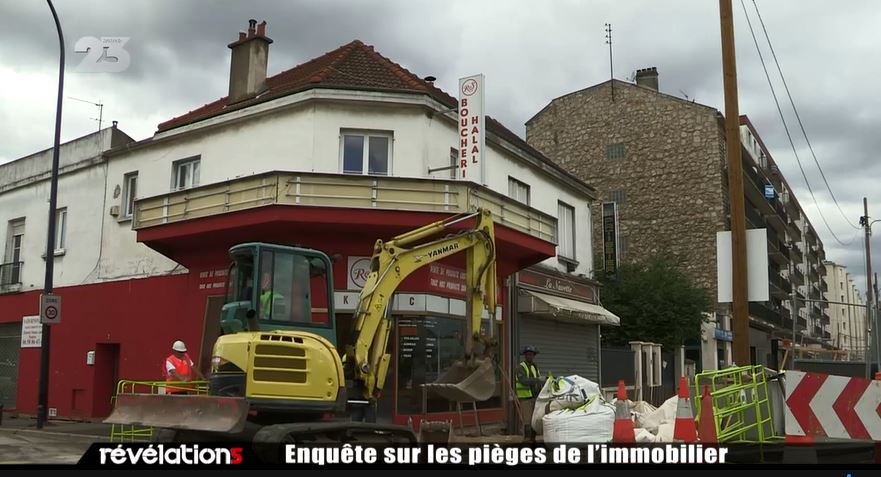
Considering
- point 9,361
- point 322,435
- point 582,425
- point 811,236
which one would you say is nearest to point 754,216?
point 811,236

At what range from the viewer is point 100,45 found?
58.1 feet

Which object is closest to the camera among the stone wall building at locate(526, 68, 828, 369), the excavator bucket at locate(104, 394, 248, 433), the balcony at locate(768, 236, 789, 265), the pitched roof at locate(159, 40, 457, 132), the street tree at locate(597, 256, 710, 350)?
the excavator bucket at locate(104, 394, 248, 433)

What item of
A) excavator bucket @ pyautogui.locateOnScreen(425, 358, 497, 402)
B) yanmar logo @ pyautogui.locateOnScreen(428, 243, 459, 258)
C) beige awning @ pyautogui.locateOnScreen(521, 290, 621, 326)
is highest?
yanmar logo @ pyautogui.locateOnScreen(428, 243, 459, 258)

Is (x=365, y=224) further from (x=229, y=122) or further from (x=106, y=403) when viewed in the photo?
(x=106, y=403)

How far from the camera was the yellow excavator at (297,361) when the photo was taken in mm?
8117

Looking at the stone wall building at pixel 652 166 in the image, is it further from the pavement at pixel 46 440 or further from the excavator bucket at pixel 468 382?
the excavator bucket at pixel 468 382

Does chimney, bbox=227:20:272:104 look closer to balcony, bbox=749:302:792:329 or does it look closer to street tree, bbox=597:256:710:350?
street tree, bbox=597:256:710:350

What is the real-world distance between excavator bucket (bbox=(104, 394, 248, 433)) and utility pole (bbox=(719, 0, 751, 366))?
6.66 m

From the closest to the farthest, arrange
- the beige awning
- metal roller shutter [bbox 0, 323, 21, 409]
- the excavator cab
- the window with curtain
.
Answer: the excavator cab → the beige awning → metal roller shutter [bbox 0, 323, 21, 409] → the window with curtain

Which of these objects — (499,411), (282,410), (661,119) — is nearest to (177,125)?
(499,411)

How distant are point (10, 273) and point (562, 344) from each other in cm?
1642

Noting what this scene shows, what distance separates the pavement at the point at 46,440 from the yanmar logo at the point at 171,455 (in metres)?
4.12

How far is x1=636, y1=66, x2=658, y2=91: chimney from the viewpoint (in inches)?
1679

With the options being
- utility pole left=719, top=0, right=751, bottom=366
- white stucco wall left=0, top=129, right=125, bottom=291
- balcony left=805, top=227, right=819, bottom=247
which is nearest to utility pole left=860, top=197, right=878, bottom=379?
utility pole left=719, top=0, right=751, bottom=366
